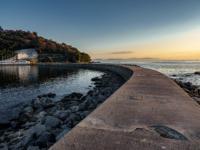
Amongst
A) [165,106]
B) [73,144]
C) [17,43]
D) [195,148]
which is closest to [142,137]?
[195,148]

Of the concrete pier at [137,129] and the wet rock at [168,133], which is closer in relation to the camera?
the concrete pier at [137,129]

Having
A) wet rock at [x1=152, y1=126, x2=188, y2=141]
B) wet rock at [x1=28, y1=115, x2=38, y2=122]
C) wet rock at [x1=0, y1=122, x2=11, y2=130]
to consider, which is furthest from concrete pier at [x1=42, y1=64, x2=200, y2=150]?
wet rock at [x1=0, y1=122, x2=11, y2=130]

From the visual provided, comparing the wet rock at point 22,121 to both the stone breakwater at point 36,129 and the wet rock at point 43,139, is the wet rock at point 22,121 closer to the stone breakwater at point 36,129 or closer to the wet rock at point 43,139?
the stone breakwater at point 36,129

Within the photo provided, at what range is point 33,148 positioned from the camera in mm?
2619

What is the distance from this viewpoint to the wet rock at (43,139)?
2.82m

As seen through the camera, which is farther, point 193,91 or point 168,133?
point 193,91

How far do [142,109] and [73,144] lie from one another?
5.95 feet

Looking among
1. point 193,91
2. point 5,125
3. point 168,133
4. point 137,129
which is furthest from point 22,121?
point 193,91

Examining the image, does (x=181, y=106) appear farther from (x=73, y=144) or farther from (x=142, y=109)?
(x=73, y=144)

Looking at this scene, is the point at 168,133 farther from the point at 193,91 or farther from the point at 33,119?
the point at 193,91

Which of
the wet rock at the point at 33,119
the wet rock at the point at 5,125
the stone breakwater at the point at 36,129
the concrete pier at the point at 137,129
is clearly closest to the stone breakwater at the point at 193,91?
the concrete pier at the point at 137,129

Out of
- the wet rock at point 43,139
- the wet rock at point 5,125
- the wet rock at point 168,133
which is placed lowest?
the wet rock at point 5,125

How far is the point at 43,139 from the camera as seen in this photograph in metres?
2.91

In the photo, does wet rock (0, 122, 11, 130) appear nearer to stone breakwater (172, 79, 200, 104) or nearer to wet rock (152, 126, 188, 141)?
wet rock (152, 126, 188, 141)
